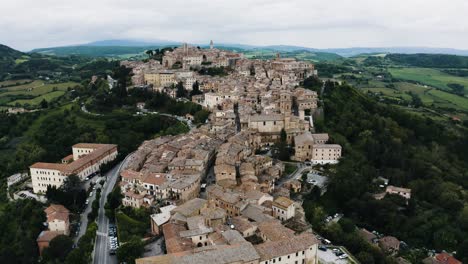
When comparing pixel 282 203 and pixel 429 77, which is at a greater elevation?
pixel 429 77

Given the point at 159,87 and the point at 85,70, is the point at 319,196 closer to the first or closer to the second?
the point at 159,87

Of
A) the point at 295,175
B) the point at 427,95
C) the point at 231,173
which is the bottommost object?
the point at 295,175

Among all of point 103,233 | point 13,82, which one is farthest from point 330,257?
point 13,82

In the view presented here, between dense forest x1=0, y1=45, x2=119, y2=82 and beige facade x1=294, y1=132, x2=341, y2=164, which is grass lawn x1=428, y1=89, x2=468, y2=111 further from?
dense forest x1=0, y1=45, x2=119, y2=82

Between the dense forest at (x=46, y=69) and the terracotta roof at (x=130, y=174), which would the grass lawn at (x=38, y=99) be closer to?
the dense forest at (x=46, y=69)

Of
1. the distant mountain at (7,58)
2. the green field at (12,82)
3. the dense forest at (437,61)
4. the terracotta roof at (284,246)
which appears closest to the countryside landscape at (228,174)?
the terracotta roof at (284,246)

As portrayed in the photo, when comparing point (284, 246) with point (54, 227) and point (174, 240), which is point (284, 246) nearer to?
point (174, 240)

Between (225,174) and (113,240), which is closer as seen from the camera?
(113,240)
